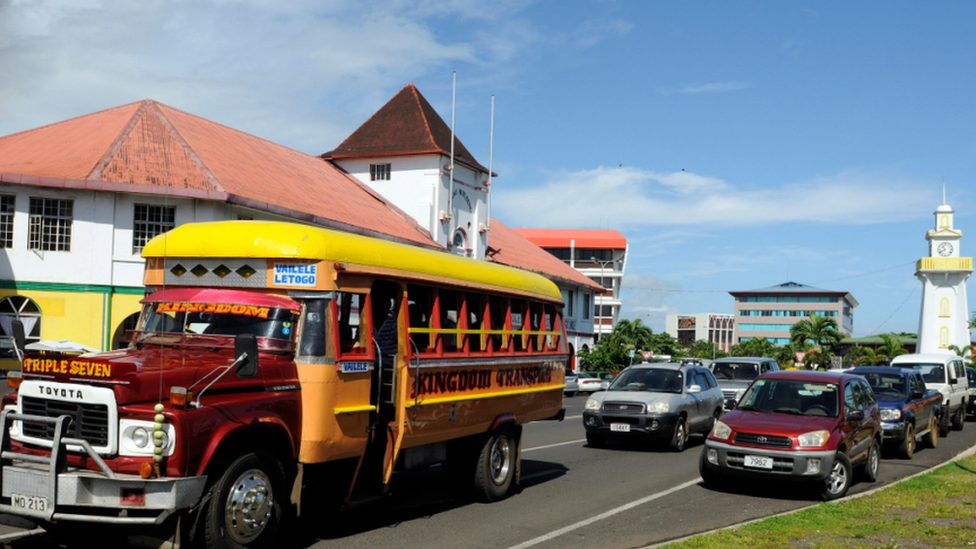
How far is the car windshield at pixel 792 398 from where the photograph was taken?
39.9 ft

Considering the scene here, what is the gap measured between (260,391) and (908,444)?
13729 mm

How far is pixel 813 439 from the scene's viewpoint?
37.1 feet

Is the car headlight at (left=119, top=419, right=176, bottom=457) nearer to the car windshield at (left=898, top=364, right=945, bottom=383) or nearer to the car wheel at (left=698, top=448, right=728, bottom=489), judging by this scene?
the car wheel at (left=698, top=448, right=728, bottom=489)

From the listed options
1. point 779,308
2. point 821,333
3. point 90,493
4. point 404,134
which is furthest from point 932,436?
point 779,308

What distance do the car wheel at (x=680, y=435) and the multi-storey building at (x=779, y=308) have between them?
486 ft

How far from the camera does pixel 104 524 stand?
6434 mm

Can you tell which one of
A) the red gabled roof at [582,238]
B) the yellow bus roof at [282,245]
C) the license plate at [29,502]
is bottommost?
the license plate at [29,502]

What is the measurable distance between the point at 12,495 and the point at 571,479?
813cm

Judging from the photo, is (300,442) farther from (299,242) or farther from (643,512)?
(643,512)

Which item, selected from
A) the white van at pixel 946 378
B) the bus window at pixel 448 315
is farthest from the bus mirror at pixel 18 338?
the white van at pixel 946 378

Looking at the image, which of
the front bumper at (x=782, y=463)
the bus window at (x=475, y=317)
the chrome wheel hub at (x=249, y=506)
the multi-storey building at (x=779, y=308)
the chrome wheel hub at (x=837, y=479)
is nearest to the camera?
the chrome wheel hub at (x=249, y=506)

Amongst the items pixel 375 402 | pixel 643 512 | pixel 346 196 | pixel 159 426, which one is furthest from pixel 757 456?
pixel 346 196

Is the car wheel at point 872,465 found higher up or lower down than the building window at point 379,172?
lower down

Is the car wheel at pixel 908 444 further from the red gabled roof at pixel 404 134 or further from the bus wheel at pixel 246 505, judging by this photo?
the red gabled roof at pixel 404 134
